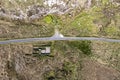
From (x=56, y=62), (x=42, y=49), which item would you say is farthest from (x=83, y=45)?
(x=42, y=49)

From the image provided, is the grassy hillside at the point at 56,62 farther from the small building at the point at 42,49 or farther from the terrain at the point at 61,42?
the small building at the point at 42,49

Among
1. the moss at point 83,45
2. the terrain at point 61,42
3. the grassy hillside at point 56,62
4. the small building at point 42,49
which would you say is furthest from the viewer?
the moss at point 83,45

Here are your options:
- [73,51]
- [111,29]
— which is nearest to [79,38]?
[73,51]

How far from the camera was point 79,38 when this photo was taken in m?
85.8

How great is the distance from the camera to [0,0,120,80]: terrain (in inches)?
3349

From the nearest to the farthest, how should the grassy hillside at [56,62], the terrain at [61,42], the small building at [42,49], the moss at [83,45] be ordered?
the small building at [42,49], the grassy hillside at [56,62], the terrain at [61,42], the moss at [83,45]

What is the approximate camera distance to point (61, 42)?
85125 millimetres

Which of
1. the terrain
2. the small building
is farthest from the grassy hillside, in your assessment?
the small building

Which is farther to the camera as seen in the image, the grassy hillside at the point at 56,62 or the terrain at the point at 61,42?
the terrain at the point at 61,42

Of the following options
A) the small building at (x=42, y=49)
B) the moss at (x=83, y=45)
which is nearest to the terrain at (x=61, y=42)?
the moss at (x=83, y=45)

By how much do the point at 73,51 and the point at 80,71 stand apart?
203 inches

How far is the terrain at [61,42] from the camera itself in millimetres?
85062

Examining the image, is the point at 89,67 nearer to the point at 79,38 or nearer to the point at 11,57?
the point at 79,38

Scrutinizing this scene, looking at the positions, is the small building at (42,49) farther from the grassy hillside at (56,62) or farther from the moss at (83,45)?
the moss at (83,45)
